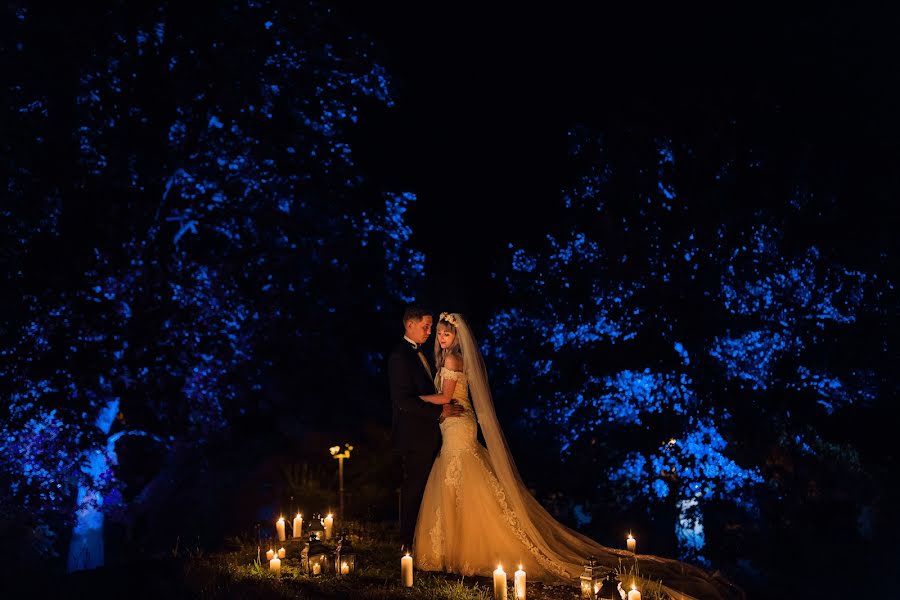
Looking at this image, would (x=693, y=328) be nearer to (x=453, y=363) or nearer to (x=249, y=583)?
(x=453, y=363)

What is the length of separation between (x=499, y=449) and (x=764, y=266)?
5138mm

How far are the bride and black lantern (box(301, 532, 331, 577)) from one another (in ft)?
2.89

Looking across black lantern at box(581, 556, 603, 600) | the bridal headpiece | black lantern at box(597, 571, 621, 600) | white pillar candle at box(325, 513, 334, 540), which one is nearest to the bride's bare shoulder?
the bridal headpiece

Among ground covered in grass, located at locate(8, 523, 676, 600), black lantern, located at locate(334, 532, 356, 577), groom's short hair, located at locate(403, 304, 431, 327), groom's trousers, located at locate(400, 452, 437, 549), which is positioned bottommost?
ground covered in grass, located at locate(8, 523, 676, 600)

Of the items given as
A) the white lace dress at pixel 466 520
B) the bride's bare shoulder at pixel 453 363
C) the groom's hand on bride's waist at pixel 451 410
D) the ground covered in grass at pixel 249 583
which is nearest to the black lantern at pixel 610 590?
the ground covered in grass at pixel 249 583

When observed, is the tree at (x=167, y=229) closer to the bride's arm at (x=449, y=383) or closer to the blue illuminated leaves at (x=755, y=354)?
the bride's arm at (x=449, y=383)

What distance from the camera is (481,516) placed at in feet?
25.6

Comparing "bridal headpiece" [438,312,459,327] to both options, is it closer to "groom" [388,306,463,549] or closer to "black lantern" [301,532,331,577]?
"groom" [388,306,463,549]

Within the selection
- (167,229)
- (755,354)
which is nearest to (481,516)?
(755,354)

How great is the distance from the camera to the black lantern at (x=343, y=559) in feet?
26.1

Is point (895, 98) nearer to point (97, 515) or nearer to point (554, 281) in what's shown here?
point (554, 281)

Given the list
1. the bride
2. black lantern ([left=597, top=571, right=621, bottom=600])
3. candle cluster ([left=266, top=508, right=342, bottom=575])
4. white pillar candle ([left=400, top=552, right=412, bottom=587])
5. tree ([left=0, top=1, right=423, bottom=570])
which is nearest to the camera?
black lantern ([left=597, top=571, right=621, bottom=600])

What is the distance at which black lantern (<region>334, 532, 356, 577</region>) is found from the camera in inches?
314

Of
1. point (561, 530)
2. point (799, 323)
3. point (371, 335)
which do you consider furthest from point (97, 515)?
point (799, 323)
